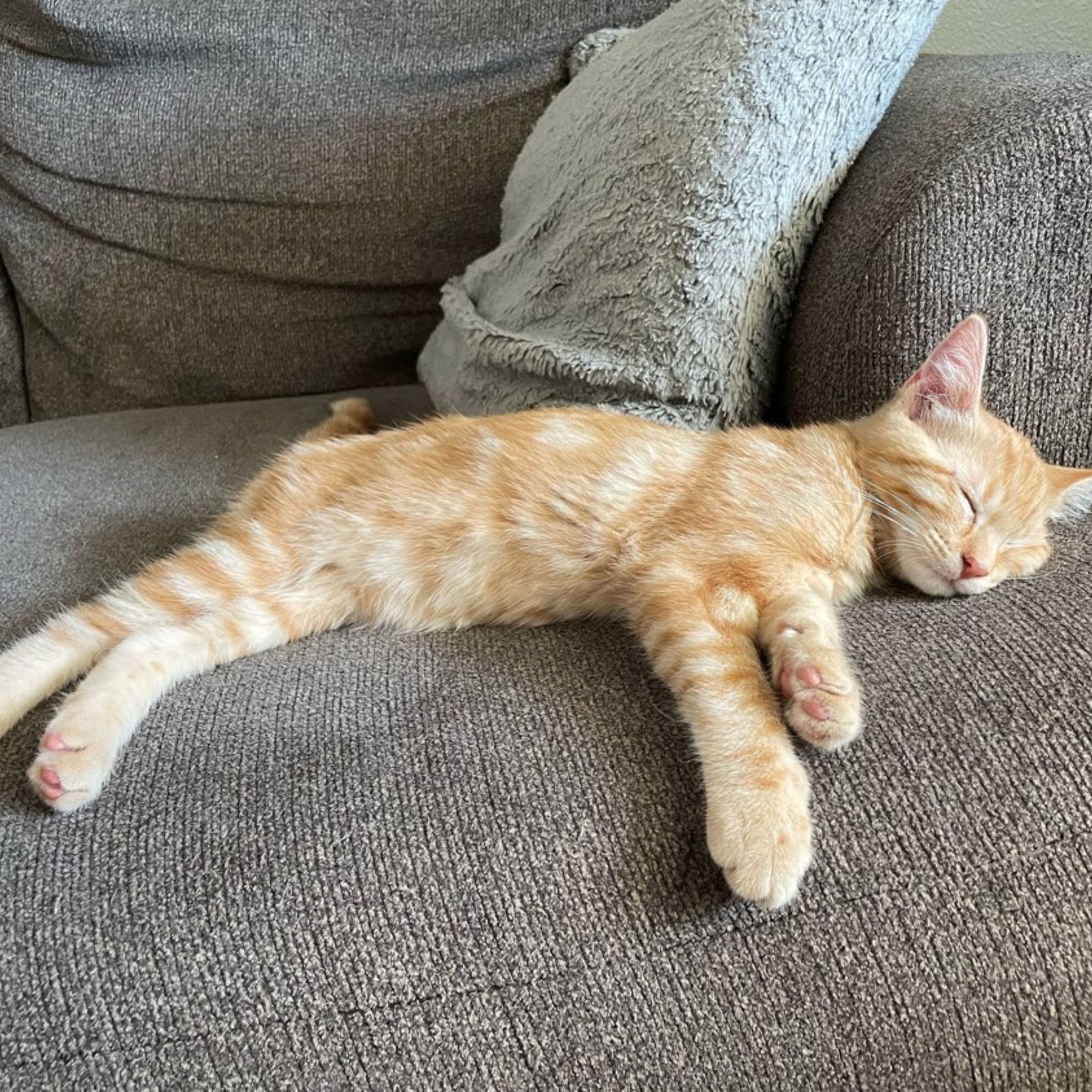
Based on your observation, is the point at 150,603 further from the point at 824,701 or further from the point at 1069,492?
the point at 1069,492

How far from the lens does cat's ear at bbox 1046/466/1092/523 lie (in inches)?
36.6

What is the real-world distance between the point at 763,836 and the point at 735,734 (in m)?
0.11

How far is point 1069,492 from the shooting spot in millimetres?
964

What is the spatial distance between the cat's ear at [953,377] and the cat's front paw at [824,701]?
0.31 meters

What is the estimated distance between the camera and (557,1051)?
58 cm

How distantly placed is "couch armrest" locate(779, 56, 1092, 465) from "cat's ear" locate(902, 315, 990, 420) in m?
0.03

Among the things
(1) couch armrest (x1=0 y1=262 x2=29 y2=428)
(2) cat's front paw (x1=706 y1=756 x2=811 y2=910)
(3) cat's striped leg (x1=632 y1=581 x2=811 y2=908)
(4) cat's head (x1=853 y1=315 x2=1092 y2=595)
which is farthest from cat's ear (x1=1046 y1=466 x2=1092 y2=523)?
(1) couch armrest (x1=0 y1=262 x2=29 y2=428)

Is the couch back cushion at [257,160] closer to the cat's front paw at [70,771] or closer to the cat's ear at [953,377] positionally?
the cat's ear at [953,377]

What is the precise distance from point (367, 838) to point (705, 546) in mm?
433

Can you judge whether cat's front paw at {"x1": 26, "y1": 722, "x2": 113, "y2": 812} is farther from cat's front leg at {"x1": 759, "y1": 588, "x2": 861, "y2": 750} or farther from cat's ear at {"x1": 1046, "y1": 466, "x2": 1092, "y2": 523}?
cat's ear at {"x1": 1046, "y1": 466, "x2": 1092, "y2": 523}

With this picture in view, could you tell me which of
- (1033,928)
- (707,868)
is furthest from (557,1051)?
(1033,928)

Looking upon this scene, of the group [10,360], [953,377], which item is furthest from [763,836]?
[10,360]

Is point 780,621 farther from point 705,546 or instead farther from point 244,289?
point 244,289

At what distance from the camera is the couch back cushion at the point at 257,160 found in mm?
1482
